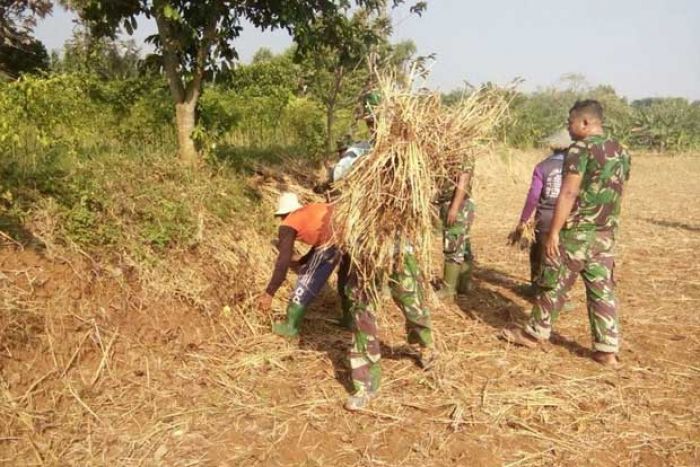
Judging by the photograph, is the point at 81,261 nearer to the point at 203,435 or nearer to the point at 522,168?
the point at 203,435

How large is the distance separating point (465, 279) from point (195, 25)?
390cm

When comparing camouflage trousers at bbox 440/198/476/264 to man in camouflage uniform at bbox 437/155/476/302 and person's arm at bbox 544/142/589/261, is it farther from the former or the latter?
person's arm at bbox 544/142/589/261

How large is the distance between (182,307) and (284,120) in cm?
687

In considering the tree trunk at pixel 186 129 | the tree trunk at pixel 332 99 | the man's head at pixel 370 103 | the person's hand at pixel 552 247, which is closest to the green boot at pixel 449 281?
the person's hand at pixel 552 247

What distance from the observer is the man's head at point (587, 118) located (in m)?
4.02

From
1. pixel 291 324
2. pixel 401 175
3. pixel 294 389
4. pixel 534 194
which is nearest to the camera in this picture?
pixel 401 175

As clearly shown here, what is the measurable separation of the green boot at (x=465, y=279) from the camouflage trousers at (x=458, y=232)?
20cm

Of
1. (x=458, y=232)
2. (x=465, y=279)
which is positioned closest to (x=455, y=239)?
(x=458, y=232)

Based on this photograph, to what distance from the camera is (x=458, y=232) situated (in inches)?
212

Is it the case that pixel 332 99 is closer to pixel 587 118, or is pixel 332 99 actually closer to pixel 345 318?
pixel 345 318

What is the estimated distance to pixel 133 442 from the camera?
3311 millimetres

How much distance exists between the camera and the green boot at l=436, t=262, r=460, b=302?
5582mm

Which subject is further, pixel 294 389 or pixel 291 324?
pixel 291 324

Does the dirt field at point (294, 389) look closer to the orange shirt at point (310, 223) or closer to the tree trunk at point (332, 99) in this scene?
the orange shirt at point (310, 223)
